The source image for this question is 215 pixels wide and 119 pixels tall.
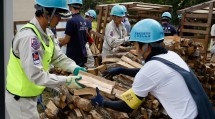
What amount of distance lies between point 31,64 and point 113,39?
3884 millimetres

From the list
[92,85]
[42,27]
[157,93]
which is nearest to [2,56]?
[42,27]

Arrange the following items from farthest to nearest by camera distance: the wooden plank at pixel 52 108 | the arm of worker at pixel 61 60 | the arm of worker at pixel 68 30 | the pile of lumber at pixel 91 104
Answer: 1. the arm of worker at pixel 68 30
2. the wooden plank at pixel 52 108
3. the pile of lumber at pixel 91 104
4. the arm of worker at pixel 61 60

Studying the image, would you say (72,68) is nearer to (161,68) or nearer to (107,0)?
(161,68)

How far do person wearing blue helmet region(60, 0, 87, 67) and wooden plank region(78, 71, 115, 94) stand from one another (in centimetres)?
208

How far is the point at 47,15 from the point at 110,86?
1.41 m

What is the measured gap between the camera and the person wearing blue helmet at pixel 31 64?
3184 mm

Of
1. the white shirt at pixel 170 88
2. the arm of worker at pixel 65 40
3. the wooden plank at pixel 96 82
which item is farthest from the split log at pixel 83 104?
the arm of worker at pixel 65 40

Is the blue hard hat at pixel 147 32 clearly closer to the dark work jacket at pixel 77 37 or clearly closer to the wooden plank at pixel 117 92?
the wooden plank at pixel 117 92

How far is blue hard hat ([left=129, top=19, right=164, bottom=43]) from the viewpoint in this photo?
317cm

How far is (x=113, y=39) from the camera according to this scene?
6.93 m

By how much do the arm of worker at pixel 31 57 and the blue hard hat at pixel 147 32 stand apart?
88cm

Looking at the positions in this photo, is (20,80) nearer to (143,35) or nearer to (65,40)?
(143,35)

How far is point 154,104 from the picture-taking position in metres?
4.64

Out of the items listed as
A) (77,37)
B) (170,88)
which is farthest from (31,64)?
(77,37)
